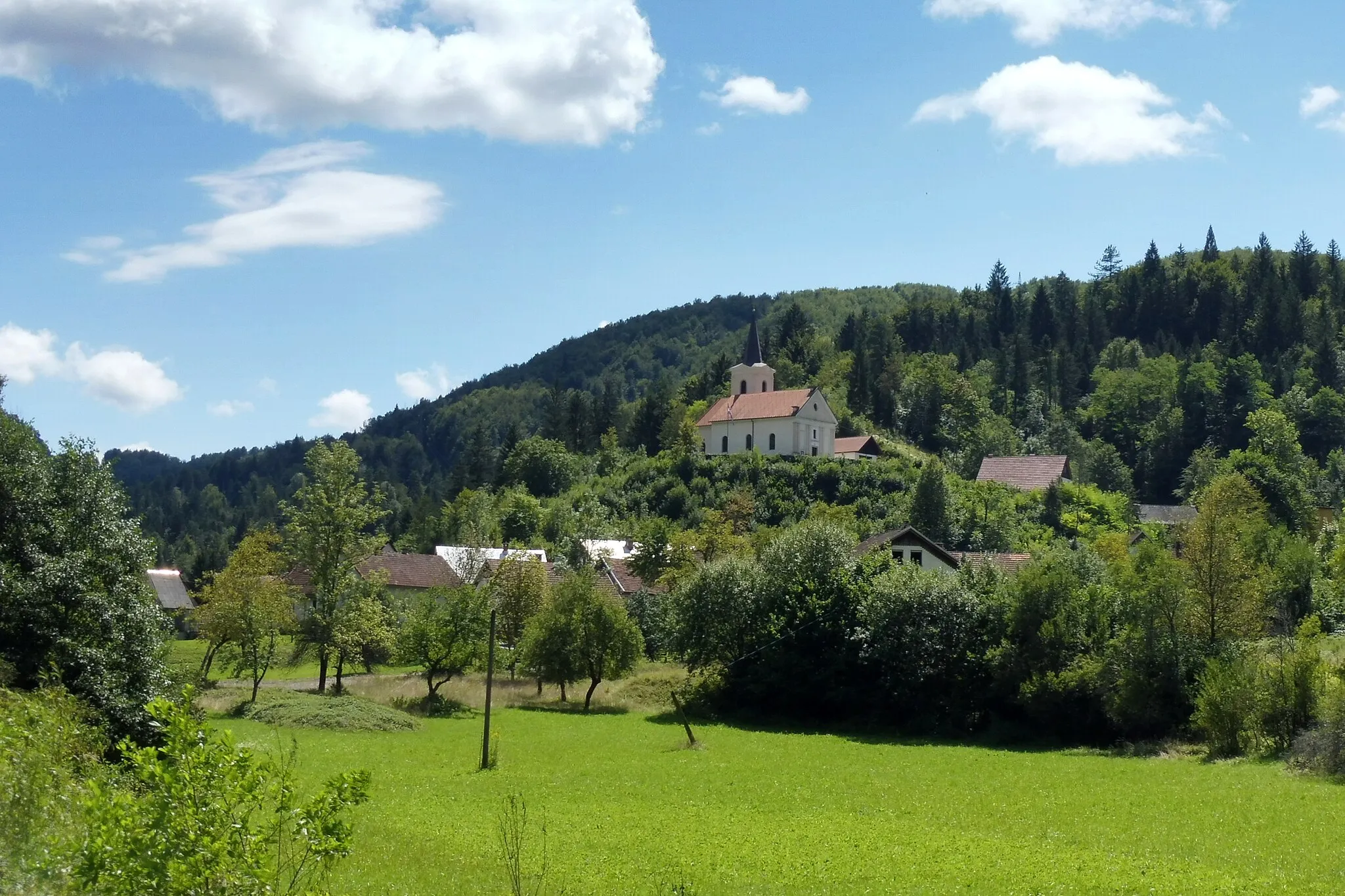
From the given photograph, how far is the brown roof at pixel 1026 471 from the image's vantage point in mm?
89750

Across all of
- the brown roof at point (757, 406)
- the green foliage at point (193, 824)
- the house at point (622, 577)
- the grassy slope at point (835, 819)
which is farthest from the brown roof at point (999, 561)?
the green foliage at point (193, 824)

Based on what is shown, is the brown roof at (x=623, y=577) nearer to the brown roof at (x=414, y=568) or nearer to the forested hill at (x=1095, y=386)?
the brown roof at (x=414, y=568)

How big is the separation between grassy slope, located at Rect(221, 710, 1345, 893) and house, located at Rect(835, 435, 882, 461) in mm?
58397

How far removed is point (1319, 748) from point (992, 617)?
1313cm

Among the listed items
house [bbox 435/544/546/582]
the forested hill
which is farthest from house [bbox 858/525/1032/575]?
the forested hill

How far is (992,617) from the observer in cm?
3947

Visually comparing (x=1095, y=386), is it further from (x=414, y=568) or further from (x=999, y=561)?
(x=414, y=568)

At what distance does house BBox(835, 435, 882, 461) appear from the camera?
91938 mm

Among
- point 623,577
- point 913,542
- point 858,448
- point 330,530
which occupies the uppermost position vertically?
point 858,448

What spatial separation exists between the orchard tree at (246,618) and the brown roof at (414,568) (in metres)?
20.9

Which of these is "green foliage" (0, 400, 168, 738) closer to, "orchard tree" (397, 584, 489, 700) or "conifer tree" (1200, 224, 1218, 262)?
"orchard tree" (397, 584, 489, 700)

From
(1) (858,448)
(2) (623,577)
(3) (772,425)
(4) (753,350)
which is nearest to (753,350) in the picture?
(4) (753,350)

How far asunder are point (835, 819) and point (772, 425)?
70.0m

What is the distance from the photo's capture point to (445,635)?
4450 cm
